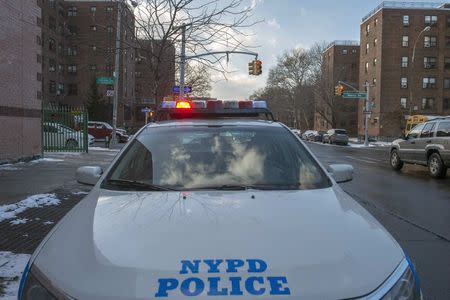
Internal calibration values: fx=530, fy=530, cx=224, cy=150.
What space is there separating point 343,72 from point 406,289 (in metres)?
78.1

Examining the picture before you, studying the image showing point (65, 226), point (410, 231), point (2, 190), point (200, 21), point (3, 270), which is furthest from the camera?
point (200, 21)

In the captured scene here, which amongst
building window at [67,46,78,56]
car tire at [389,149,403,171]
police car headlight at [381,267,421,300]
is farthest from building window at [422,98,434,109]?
police car headlight at [381,267,421,300]

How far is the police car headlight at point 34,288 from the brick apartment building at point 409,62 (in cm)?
6490

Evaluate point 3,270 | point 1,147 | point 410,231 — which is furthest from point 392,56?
point 3,270

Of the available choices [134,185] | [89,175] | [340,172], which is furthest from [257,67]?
[134,185]

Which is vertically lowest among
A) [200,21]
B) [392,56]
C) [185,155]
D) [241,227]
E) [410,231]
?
[410,231]

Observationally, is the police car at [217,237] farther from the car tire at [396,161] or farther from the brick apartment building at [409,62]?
the brick apartment building at [409,62]

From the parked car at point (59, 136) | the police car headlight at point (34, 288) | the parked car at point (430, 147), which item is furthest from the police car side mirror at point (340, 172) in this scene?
the parked car at point (59, 136)

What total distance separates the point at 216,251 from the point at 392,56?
6696cm

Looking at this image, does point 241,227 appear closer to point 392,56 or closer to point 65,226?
point 65,226

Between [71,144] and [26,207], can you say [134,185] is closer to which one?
[26,207]

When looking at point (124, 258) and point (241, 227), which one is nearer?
point (124, 258)

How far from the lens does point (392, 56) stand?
65000 mm

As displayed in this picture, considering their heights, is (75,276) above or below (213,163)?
below
